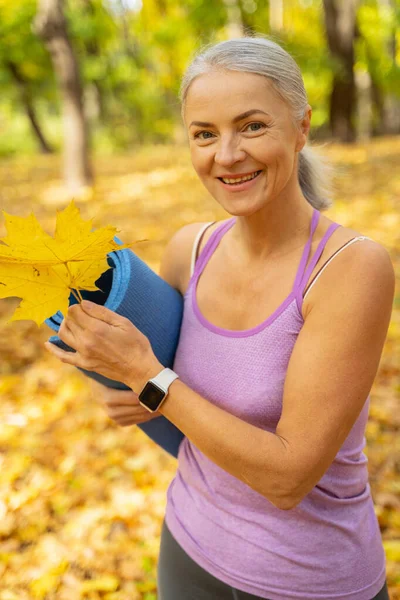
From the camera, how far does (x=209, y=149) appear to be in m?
1.25

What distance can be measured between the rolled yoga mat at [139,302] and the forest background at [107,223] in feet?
1.91

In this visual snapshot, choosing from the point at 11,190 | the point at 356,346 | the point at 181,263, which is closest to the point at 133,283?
the point at 181,263

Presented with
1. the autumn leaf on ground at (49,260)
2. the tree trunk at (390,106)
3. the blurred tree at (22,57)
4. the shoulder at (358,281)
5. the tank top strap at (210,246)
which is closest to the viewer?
the autumn leaf on ground at (49,260)

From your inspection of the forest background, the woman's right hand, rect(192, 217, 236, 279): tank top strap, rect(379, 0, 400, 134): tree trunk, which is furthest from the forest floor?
rect(379, 0, 400, 134): tree trunk

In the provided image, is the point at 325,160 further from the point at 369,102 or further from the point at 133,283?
the point at 369,102

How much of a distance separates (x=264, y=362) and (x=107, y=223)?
6207mm

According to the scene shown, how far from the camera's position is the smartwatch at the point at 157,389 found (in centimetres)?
115

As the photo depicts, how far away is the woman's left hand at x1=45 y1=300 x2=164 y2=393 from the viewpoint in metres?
1.14

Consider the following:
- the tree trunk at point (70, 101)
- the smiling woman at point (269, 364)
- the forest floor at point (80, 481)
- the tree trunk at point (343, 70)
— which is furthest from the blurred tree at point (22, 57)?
the smiling woman at point (269, 364)

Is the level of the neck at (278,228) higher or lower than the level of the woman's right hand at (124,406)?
higher

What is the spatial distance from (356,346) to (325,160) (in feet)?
2.54

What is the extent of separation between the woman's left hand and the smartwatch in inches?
0.6

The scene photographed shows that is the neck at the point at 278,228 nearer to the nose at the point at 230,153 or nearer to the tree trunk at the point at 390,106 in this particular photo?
the nose at the point at 230,153

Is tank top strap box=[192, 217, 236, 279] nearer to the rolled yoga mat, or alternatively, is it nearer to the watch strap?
the rolled yoga mat
